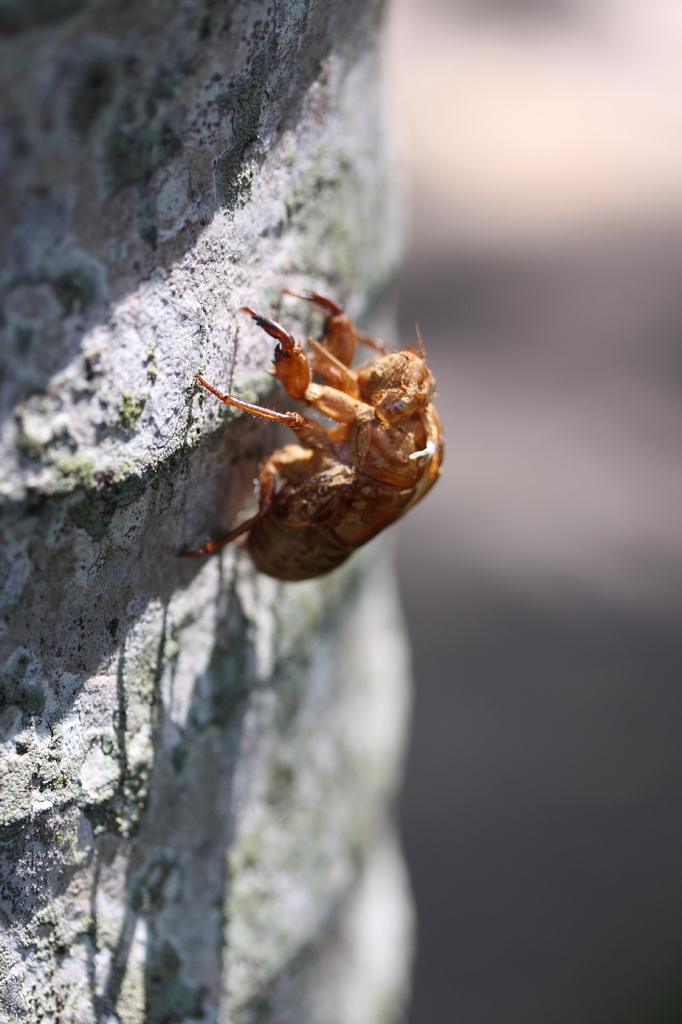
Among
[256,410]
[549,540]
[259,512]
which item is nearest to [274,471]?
[259,512]

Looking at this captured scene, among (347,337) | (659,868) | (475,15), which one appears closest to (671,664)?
(659,868)

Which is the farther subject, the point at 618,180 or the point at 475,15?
the point at 475,15

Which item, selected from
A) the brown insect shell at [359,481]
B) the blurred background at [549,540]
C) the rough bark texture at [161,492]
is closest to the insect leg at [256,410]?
the rough bark texture at [161,492]

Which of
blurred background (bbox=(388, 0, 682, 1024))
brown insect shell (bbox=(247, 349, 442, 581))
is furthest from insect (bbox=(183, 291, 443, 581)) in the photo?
blurred background (bbox=(388, 0, 682, 1024))

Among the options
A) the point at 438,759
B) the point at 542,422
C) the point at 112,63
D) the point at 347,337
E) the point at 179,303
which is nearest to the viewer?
the point at 112,63

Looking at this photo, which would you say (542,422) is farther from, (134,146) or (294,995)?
Result: (134,146)

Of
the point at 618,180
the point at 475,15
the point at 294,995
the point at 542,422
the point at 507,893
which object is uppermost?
the point at 475,15

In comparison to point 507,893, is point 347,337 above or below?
above

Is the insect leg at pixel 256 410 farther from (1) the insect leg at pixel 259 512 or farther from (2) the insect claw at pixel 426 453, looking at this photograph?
(2) the insect claw at pixel 426 453
